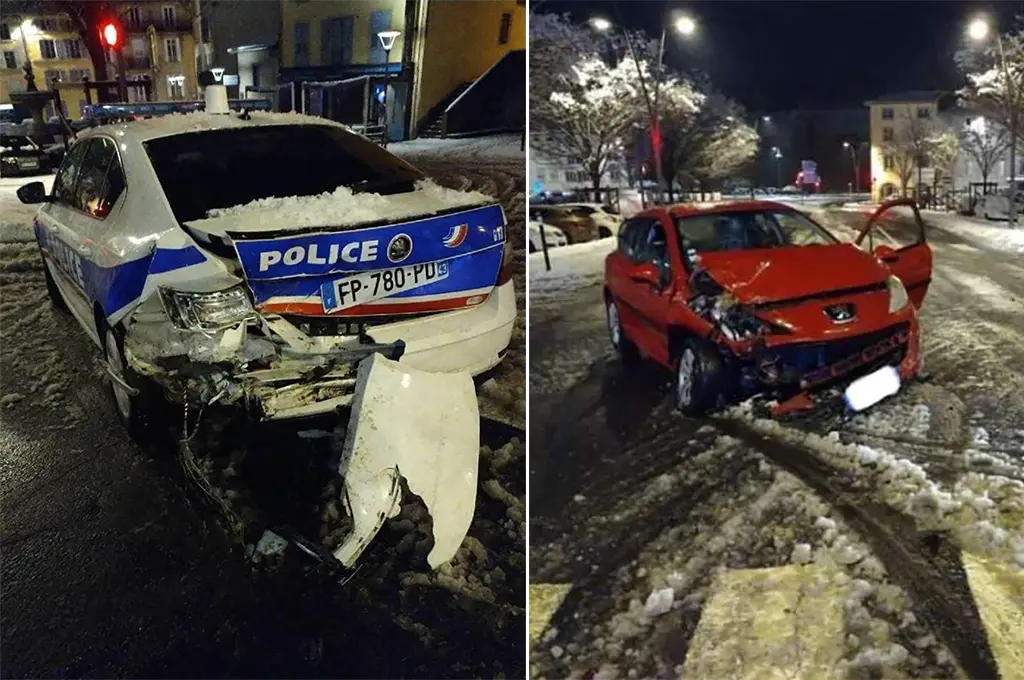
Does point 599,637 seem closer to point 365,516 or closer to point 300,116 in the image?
point 365,516

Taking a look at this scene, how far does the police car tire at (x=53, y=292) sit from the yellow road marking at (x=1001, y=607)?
7.05 ft

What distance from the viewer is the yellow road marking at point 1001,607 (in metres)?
1.84

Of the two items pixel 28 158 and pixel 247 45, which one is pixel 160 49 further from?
pixel 28 158

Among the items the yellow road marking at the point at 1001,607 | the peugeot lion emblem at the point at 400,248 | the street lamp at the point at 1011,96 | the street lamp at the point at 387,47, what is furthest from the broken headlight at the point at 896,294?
the street lamp at the point at 387,47

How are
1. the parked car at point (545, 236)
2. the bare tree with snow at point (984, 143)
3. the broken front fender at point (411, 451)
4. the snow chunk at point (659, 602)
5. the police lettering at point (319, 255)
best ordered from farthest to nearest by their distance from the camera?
the parked car at point (545, 236), the bare tree with snow at point (984, 143), the snow chunk at point (659, 602), the broken front fender at point (411, 451), the police lettering at point (319, 255)

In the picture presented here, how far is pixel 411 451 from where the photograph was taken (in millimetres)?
1911

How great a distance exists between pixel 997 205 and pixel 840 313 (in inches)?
20.2

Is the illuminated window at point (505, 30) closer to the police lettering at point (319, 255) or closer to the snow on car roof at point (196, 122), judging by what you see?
the snow on car roof at point (196, 122)

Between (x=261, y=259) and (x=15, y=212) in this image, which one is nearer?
(x=261, y=259)

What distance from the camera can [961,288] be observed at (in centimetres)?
208

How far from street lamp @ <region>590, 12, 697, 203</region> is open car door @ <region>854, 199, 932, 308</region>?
539 millimetres

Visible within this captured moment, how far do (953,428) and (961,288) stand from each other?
356 mm

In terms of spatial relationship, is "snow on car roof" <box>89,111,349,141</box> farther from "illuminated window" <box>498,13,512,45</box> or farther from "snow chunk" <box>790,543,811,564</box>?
"snow chunk" <box>790,543,811,564</box>

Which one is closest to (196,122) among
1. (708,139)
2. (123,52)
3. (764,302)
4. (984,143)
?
(123,52)
